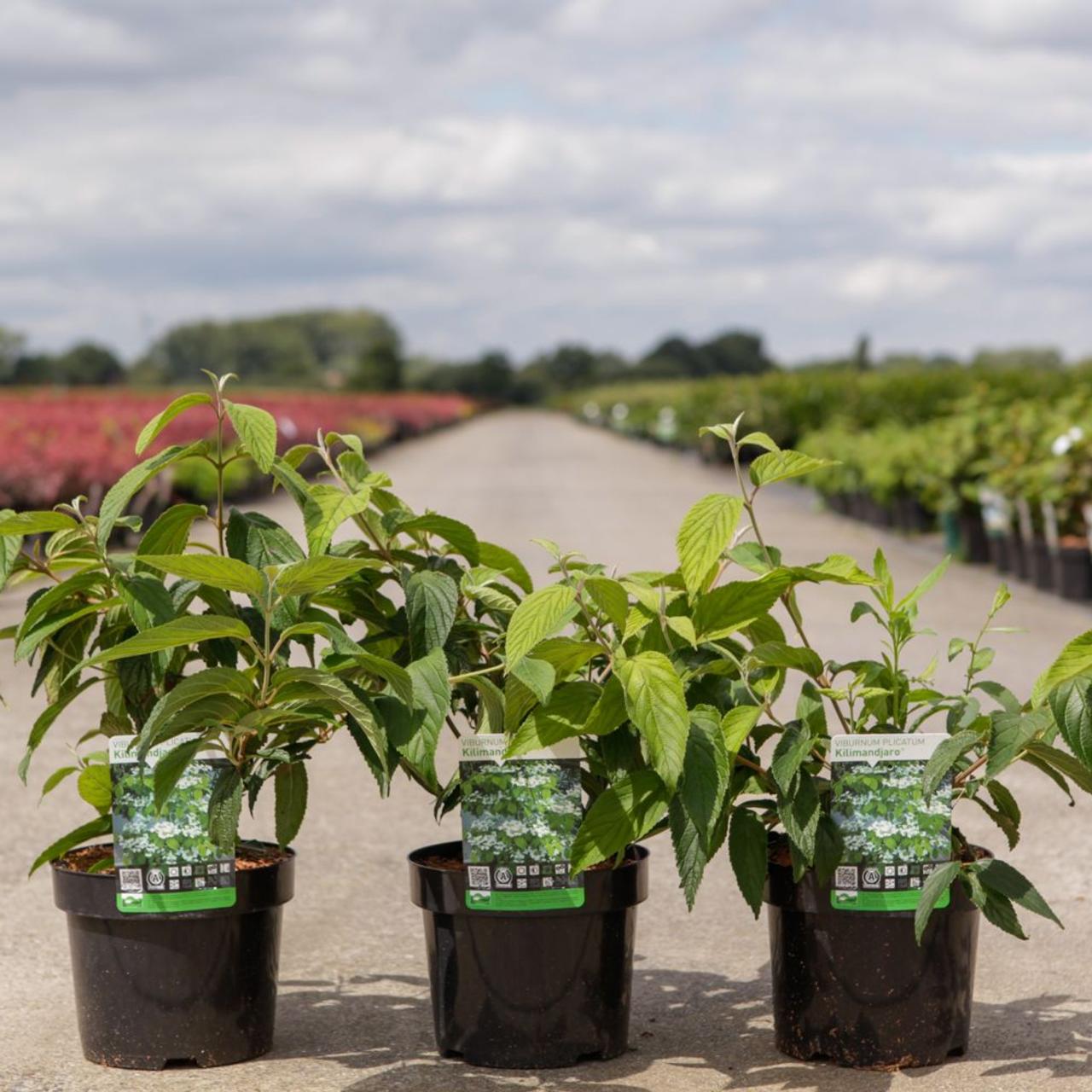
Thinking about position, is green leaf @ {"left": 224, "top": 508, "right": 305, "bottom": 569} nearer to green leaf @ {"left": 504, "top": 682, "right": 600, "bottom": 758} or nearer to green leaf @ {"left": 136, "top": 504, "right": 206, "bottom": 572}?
green leaf @ {"left": 136, "top": 504, "right": 206, "bottom": 572}

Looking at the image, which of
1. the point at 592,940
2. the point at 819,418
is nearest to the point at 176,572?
the point at 592,940

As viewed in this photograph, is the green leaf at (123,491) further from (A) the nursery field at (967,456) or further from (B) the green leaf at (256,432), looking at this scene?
(A) the nursery field at (967,456)

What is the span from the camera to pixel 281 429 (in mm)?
22812

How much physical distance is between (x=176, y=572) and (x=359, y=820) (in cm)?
292

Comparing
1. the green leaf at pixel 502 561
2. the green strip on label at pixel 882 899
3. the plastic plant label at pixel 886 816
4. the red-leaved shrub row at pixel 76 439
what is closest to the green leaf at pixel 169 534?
the green leaf at pixel 502 561

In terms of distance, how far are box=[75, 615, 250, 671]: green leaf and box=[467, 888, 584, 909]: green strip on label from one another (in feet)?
2.21

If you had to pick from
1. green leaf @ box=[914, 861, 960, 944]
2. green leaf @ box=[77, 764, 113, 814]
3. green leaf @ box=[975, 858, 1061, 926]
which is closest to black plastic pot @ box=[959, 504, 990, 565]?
green leaf @ box=[975, 858, 1061, 926]

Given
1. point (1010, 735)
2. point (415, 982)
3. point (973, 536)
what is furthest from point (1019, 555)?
Answer: point (1010, 735)

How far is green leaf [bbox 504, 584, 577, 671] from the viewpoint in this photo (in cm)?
293

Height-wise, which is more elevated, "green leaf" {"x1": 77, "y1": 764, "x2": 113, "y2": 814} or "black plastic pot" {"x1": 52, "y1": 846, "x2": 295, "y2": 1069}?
"green leaf" {"x1": 77, "y1": 764, "x2": 113, "y2": 814}

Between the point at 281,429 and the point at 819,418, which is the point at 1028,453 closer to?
the point at 281,429

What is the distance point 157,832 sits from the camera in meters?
3.13

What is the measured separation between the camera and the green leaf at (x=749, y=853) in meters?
3.09

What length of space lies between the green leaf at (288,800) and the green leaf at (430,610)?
0.41 metres
